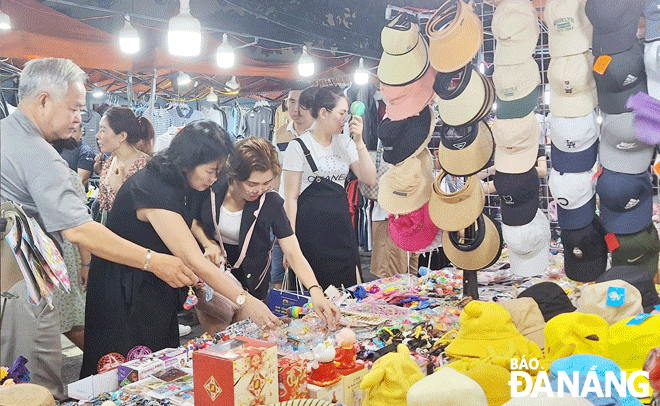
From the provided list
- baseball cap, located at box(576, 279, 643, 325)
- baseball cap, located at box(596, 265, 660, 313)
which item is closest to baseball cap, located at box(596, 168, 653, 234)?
baseball cap, located at box(596, 265, 660, 313)

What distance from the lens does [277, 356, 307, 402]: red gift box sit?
4.92 feet

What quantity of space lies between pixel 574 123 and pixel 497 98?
0.36 meters

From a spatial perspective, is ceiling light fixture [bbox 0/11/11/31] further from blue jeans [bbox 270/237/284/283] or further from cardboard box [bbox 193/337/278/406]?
cardboard box [bbox 193/337/278/406]

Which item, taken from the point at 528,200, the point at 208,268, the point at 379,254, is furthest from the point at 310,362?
the point at 379,254

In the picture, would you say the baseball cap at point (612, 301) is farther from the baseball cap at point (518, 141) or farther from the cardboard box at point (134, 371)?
the cardboard box at point (134, 371)

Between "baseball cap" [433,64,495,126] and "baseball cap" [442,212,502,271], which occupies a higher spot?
"baseball cap" [433,64,495,126]

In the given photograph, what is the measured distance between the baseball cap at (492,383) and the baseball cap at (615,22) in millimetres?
1753

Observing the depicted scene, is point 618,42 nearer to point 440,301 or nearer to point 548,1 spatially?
point 548,1

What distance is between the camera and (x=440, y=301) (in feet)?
9.18

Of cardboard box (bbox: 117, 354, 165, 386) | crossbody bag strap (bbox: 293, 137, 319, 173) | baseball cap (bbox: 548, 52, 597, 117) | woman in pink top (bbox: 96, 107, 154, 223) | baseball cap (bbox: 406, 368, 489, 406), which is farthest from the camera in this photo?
woman in pink top (bbox: 96, 107, 154, 223)

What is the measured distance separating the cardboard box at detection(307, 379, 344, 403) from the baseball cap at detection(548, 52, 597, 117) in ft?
5.74

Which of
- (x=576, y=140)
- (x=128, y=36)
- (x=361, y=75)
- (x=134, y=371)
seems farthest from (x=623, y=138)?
(x=361, y=75)

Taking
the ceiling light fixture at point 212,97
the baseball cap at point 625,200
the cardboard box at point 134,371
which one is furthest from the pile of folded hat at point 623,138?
the ceiling light fixture at point 212,97

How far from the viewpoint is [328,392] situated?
61.6 inches
